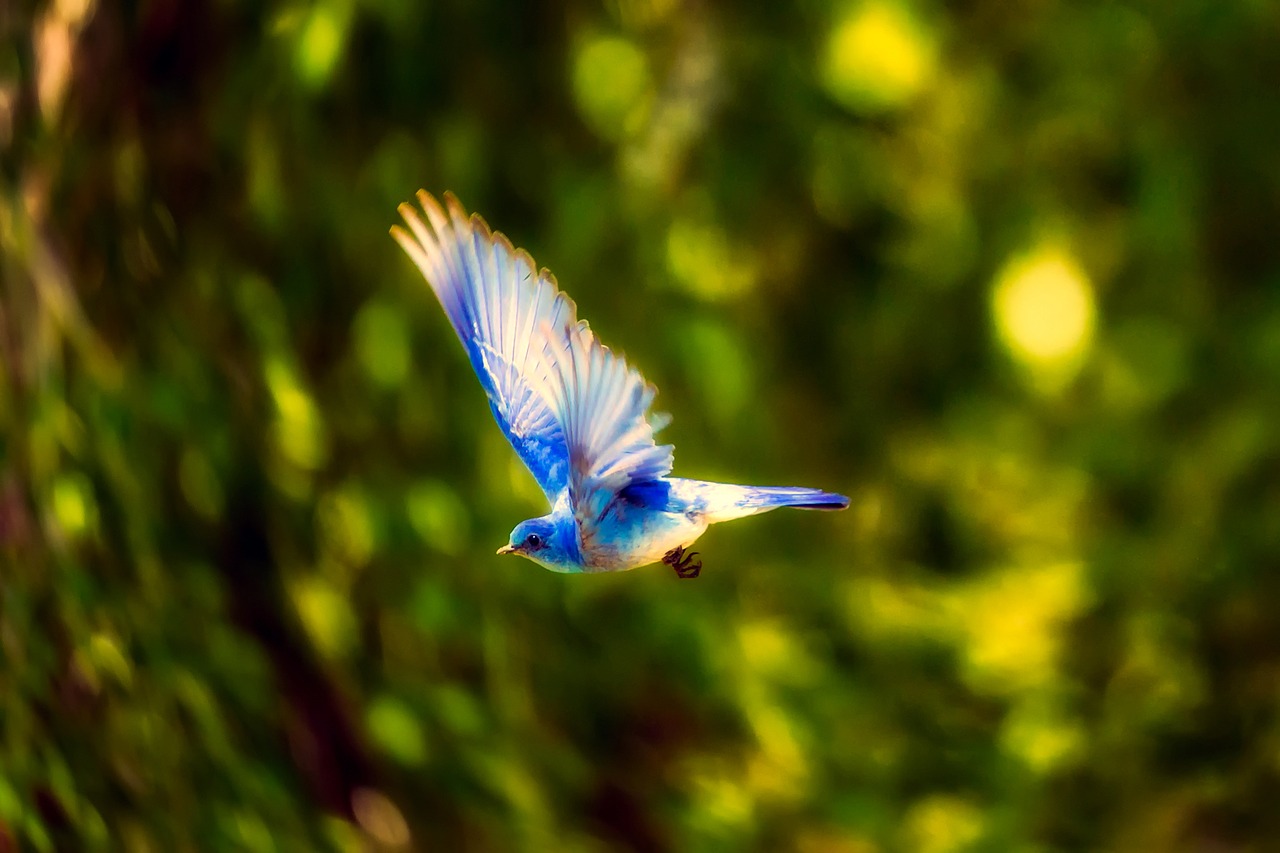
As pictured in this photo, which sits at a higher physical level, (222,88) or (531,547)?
(222,88)

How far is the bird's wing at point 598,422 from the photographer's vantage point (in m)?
0.22

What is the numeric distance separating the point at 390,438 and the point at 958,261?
219 millimetres

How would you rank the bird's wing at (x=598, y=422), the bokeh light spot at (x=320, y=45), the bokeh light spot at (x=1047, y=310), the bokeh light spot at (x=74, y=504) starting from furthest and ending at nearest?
the bokeh light spot at (x=74, y=504), the bokeh light spot at (x=320, y=45), the bokeh light spot at (x=1047, y=310), the bird's wing at (x=598, y=422)

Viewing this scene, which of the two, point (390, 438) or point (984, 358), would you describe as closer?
point (984, 358)

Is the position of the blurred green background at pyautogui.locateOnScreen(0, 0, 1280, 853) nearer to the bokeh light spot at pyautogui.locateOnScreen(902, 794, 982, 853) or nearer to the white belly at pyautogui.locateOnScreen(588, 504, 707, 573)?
the bokeh light spot at pyautogui.locateOnScreen(902, 794, 982, 853)

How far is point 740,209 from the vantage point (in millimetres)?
368

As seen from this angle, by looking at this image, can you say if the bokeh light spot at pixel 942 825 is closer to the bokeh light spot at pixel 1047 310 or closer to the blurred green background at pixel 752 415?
the blurred green background at pixel 752 415

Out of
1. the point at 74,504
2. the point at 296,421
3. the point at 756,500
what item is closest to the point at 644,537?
the point at 756,500

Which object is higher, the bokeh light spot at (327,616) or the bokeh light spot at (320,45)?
the bokeh light spot at (320,45)

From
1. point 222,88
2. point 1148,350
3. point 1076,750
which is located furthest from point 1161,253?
point 222,88

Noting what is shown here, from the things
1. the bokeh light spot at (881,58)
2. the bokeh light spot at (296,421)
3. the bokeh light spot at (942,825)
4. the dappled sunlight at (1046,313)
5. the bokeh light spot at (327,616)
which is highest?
the bokeh light spot at (881,58)

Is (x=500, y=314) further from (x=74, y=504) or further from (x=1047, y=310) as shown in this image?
(x=74, y=504)

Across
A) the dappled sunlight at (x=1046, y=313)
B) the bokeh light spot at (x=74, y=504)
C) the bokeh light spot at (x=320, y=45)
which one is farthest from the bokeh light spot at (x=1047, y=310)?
the bokeh light spot at (x=74, y=504)

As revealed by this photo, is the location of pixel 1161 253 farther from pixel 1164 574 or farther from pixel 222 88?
pixel 222 88
